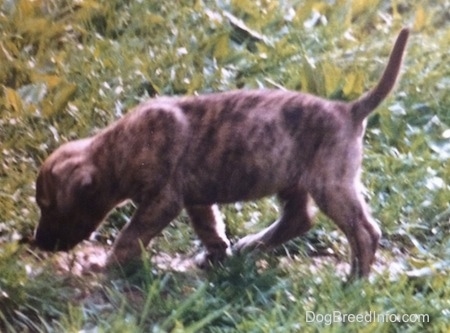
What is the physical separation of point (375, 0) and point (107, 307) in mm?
3930

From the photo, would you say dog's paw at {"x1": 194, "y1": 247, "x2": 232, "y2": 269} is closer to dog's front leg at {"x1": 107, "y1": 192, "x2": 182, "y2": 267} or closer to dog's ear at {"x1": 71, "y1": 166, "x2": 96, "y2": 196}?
dog's front leg at {"x1": 107, "y1": 192, "x2": 182, "y2": 267}

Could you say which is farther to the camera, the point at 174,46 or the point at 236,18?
the point at 236,18

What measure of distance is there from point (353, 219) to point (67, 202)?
1.20m

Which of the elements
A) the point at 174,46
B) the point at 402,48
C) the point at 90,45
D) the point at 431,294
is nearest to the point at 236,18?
the point at 174,46

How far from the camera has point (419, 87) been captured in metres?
5.74

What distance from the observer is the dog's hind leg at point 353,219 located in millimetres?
3959

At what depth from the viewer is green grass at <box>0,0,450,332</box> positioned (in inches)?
144

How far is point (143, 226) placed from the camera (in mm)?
3992

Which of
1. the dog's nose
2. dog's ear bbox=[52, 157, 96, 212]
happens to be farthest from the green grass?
dog's ear bbox=[52, 157, 96, 212]

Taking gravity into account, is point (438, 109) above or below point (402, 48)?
below

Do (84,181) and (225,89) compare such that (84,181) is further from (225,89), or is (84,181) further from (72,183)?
(225,89)

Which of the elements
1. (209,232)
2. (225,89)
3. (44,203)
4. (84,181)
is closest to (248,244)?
(209,232)

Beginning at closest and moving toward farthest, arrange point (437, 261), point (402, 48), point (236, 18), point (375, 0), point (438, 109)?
point (402, 48) < point (437, 261) < point (438, 109) < point (236, 18) < point (375, 0)

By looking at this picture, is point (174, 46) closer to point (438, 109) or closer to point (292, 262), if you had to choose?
point (438, 109)
